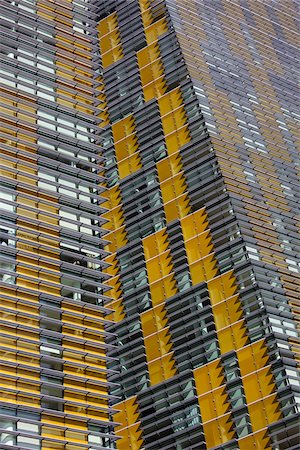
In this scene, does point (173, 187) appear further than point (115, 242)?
No

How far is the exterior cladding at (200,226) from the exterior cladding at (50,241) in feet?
34.5

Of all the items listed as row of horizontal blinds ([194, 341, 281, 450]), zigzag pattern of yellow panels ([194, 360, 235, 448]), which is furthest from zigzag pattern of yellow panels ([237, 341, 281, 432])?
zigzag pattern of yellow panels ([194, 360, 235, 448])

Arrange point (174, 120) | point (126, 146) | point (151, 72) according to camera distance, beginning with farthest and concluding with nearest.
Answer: point (151, 72) < point (126, 146) < point (174, 120)

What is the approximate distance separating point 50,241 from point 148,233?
20.3m

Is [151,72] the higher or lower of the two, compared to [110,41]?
lower

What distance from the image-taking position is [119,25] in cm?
8950

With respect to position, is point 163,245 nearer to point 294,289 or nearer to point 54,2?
point 294,289

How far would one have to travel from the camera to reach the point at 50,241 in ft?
175

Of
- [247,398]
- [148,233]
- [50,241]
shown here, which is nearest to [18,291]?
[50,241]

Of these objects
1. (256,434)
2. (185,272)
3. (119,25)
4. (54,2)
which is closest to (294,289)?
(185,272)

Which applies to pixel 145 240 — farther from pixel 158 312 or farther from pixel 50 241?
pixel 50 241

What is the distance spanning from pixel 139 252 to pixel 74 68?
15396 millimetres

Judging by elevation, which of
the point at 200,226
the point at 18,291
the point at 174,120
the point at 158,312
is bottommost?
the point at 18,291

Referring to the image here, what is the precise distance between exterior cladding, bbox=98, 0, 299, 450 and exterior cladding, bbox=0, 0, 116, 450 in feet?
34.5
